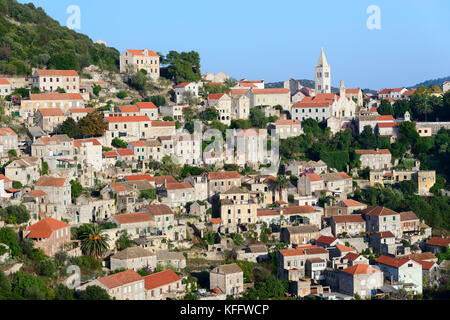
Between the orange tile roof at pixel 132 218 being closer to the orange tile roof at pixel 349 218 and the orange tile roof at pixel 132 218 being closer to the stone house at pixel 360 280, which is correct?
the stone house at pixel 360 280

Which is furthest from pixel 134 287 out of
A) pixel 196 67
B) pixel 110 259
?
pixel 196 67

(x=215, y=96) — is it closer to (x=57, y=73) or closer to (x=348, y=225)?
(x=57, y=73)

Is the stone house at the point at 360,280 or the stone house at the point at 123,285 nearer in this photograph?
the stone house at the point at 123,285

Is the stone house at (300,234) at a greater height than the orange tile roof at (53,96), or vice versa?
the orange tile roof at (53,96)

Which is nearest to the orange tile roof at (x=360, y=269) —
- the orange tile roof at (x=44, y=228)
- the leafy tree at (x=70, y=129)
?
the orange tile roof at (x=44, y=228)

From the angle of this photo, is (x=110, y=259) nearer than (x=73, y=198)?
Yes

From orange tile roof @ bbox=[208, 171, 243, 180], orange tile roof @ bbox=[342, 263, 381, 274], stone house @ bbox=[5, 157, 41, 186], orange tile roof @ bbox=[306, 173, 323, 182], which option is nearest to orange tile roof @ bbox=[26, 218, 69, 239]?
stone house @ bbox=[5, 157, 41, 186]
